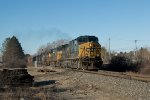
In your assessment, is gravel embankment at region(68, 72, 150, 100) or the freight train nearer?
gravel embankment at region(68, 72, 150, 100)

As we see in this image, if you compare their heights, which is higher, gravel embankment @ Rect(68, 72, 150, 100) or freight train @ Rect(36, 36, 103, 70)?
freight train @ Rect(36, 36, 103, 70)

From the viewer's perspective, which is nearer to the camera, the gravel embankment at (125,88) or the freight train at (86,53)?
the gravel embankment at (125,88)

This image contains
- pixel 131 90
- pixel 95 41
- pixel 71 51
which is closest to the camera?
pixel 131 90

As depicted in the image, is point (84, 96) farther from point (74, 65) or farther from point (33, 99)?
point (74, 65)

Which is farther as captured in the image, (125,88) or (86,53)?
(86,53)

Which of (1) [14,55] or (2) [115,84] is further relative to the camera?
(1) [14,55]

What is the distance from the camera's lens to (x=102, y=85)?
67.5 feet

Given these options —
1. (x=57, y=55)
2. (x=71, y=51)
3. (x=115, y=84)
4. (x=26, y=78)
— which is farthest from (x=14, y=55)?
(x=115, y=84)

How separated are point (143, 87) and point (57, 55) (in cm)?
3541

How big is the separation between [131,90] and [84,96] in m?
2.38

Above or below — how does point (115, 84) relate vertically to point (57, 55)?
below

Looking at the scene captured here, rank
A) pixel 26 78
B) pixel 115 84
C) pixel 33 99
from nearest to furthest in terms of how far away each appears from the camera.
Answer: pixel 33 99 → pixel 115 84 → pixel 26 78

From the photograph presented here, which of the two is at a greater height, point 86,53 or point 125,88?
point 86,53

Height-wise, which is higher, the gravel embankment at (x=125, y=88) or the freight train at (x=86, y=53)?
the freight train at (x=86, y=53)
